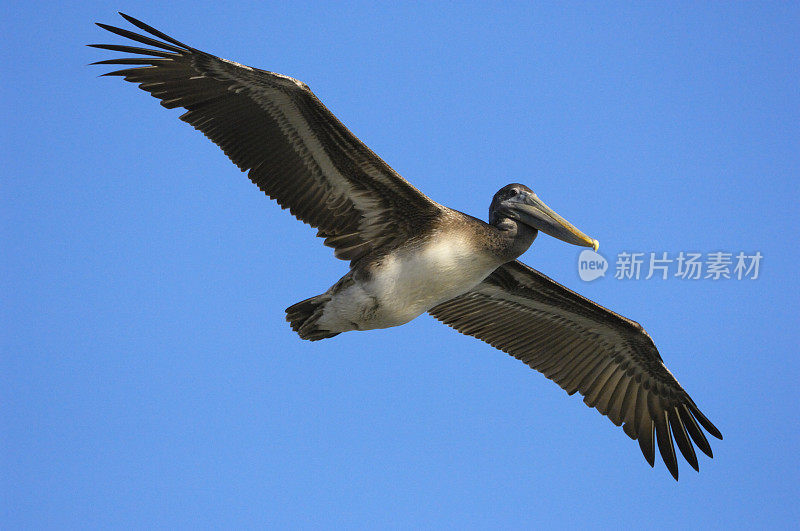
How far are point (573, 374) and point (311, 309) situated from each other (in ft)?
10.9

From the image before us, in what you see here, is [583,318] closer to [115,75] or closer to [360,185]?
[360,185]

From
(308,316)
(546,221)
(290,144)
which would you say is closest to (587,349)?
(546,221)

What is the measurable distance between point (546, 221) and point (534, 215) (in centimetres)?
12

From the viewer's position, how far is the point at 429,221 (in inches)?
327

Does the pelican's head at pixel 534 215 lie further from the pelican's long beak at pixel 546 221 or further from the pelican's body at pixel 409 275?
the pelican's body at pixel 409 275

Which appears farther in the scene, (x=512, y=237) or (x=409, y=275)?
(x=512, y=237)

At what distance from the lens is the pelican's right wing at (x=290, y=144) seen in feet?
26.2

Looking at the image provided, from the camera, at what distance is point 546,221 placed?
839cm

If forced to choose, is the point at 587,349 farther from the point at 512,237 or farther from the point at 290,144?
the point at 290,144

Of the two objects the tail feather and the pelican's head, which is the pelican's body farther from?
the pelican's head

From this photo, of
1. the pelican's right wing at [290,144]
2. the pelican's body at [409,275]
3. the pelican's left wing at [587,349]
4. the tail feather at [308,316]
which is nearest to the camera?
the pelican's right wing at [290,144]

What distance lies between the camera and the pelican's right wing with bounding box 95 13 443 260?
26.2 ft

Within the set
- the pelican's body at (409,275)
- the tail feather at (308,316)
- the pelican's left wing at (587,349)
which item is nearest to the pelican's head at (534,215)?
the pelican's body at (409,275)

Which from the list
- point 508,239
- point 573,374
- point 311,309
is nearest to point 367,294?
point 311,309
